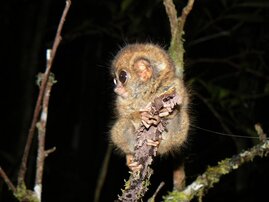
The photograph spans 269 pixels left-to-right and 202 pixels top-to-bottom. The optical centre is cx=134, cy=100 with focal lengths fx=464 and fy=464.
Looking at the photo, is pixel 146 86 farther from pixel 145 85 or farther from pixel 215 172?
pixel 215 172

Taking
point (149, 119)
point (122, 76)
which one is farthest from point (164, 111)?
point (122, 76)

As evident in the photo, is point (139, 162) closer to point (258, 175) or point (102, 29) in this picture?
point (102, 29)

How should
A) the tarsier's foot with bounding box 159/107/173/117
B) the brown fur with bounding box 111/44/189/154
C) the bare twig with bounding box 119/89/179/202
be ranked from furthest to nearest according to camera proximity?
the brown fur with bounding box 111/44/189/154 < the tarsier's foot with bounding box 159/107/173/117 < the bare twig with bounding box 119/89/179/202

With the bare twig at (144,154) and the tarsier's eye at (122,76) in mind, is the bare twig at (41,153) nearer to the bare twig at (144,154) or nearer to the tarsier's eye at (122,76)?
the bare twig at (144,154)

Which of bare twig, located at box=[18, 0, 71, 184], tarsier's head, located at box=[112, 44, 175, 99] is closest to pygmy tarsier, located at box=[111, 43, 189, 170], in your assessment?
tarsier's head, located at box=[112, 44, 175, 99]

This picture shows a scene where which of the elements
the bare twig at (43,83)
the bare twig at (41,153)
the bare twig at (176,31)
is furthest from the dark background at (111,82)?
the bare twig at (43,83)

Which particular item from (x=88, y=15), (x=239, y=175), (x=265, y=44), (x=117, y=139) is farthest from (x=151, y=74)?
(x=88, y=15)

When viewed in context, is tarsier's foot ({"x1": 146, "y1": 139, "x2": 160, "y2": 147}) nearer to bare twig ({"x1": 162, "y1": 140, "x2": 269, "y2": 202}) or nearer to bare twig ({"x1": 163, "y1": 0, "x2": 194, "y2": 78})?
bare twig ({"x1": 162, "y1": 140, "x2": 269, "y2": 202})
